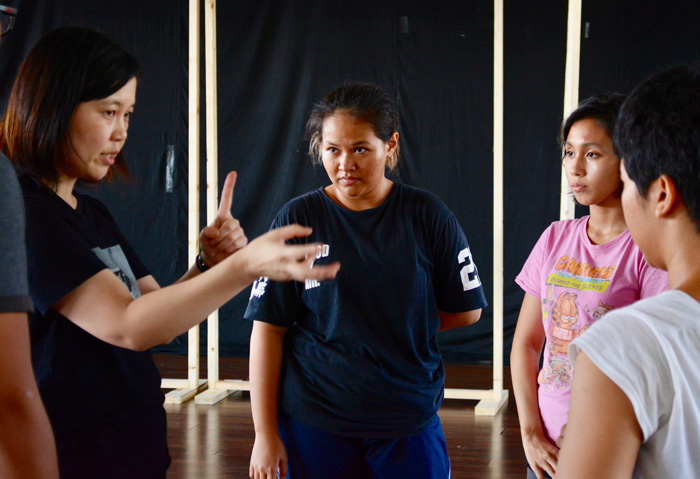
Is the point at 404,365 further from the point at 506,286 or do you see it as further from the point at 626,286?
the point at 506,286

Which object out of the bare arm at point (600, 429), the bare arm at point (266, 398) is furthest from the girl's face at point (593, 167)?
the bare arm at point (600, 429)

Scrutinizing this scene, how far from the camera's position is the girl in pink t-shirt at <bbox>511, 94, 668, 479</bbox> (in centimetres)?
146

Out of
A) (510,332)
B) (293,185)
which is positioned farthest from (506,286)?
(293,185)

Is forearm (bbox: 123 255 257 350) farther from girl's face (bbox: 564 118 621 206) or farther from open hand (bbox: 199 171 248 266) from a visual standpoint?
girl's face (bbox: 564 118 621 206)

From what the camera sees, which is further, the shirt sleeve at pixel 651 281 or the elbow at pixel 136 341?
the shirt sleeve at pixel 651 281

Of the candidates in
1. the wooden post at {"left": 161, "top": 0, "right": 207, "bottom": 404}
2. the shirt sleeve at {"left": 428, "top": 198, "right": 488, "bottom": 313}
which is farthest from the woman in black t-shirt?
the wooden post at {"left": 161, "top": 0, "right": 207, "bottom": 404}

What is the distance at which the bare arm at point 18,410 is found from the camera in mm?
823

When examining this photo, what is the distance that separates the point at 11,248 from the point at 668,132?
783 mm

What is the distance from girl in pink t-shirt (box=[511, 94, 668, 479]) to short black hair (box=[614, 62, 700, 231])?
626 mm

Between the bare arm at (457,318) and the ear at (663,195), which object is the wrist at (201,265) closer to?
the bare arm at (457,318)

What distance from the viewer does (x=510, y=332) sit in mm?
4867

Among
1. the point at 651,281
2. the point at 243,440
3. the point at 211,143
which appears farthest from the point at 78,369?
the point at 211,143

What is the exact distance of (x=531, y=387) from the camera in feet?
5.31

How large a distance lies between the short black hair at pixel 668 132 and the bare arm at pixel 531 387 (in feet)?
2.70
